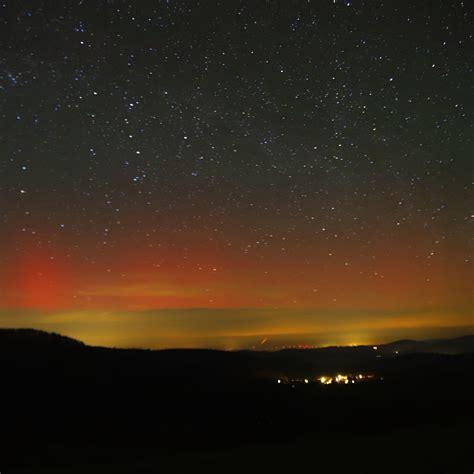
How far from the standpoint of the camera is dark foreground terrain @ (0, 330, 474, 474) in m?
12.0

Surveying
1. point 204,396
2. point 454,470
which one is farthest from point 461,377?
point 454,470

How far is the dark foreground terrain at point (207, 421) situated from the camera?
12.0 metres

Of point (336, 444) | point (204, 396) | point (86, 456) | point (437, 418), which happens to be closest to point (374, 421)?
point (437, 418)

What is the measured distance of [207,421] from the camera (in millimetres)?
18547

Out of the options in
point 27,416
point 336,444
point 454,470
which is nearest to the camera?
point 454,470

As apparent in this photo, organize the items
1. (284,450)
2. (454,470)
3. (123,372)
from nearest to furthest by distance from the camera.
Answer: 1. (454,470)
2. (284,450)
3. (123,372)

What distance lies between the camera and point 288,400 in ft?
76.1

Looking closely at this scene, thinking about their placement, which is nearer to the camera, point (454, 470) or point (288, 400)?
point (454, 470)

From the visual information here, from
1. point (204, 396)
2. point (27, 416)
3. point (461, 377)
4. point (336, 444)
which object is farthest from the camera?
point (461, 377)

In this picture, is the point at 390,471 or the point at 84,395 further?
the point at 84,395

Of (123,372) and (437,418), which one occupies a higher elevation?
(123,372)

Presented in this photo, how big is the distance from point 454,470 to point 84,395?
16.1m

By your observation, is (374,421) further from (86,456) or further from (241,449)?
(86,456)

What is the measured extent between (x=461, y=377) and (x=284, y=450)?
24244 millimetres
